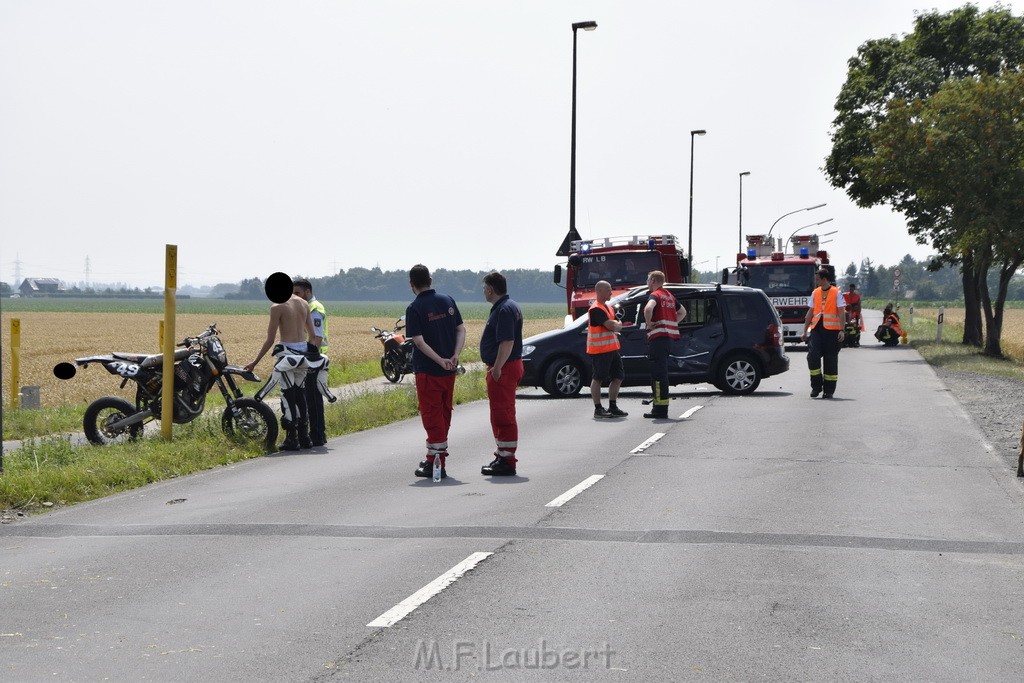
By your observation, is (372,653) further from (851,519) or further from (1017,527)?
(1017,527)

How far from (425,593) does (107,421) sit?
26.3ft

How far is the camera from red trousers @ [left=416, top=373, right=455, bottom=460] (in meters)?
10.4

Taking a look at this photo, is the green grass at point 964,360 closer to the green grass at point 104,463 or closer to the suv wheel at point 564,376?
the suv wheel at point 564,376

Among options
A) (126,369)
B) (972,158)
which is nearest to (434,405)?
(126,369)

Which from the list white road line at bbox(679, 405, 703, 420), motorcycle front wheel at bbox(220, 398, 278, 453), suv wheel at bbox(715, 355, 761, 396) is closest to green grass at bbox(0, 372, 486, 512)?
motorcycle front wheel at bbox(220, 398, 278, 453)

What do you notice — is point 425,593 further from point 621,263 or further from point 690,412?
point 621,263

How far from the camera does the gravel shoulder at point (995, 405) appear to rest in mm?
12859

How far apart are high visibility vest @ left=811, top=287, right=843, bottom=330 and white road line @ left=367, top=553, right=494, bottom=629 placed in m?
12.0

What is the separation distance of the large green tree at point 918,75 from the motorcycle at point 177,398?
2575cm

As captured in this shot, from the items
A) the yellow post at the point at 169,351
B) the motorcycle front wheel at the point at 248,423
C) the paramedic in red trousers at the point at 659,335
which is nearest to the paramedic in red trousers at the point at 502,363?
the motorcycle front wheel at the point at 248,423

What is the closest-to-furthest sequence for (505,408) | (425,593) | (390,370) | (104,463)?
(425,593) < (505,408) < (104,463) < (390,370)

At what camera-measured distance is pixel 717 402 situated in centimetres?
1808

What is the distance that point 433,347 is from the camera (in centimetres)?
1039

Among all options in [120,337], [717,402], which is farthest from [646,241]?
[120,337]
